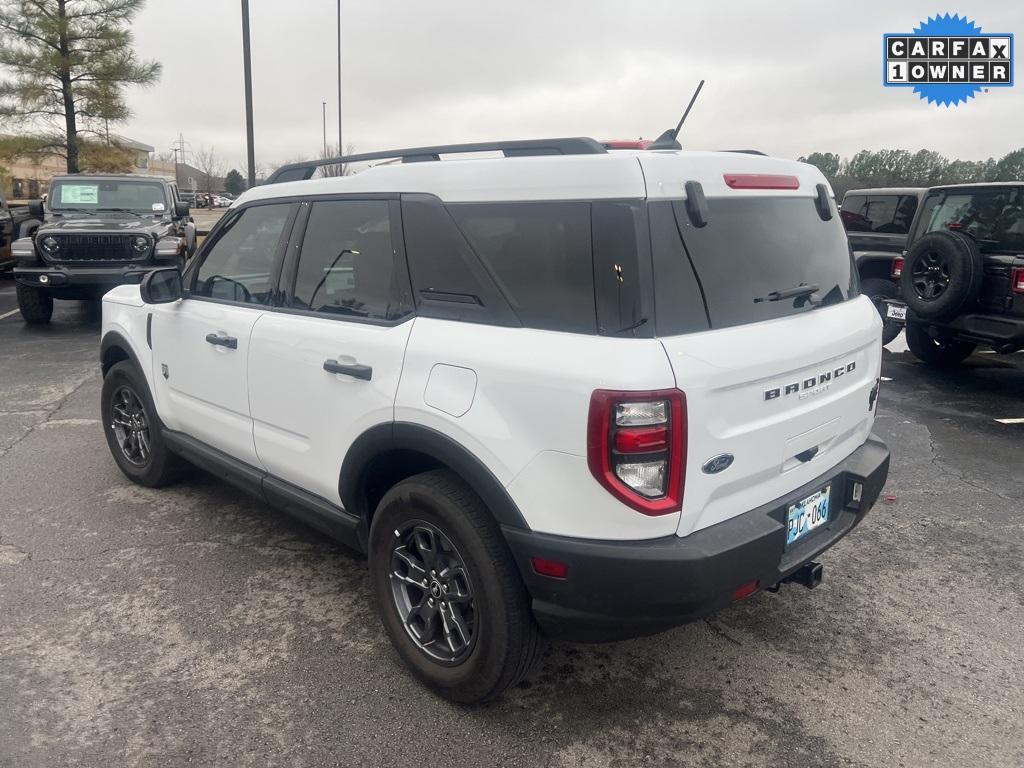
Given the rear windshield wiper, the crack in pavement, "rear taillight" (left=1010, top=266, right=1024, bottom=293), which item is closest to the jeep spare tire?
"rear taillight" (left=1010, top=266, right=1024, bottom=293)

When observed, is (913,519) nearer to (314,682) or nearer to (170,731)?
(314,682)

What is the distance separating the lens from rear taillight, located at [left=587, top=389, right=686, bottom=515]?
218 cm

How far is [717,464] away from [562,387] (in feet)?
1.67

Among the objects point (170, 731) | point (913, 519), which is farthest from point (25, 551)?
point (913, 519)

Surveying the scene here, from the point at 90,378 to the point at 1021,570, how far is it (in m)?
7.48

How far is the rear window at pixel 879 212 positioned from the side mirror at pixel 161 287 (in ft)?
26.7

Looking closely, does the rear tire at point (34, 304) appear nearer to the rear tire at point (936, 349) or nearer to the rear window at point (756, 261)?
the rear window at point (756, 261)

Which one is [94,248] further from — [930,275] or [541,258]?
[930,275]

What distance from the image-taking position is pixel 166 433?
4.29 meters

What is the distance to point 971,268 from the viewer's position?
22.3ft

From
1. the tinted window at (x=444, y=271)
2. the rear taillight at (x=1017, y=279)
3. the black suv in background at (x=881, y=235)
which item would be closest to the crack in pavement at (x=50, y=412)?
the tinted window at (x=444, y=271)

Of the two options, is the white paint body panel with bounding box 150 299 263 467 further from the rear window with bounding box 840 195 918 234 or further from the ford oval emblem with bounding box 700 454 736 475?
the rear window with bounding box 840 195 918 234

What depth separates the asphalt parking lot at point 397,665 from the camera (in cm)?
257

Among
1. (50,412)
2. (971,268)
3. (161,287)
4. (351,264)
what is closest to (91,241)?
(50,412)
